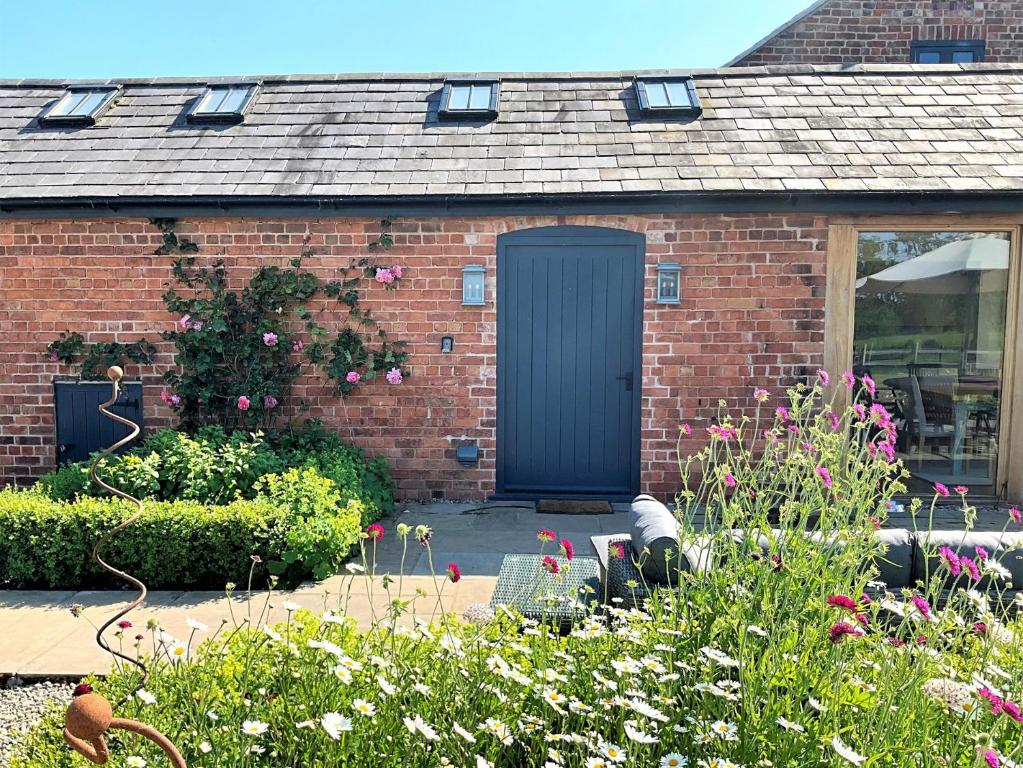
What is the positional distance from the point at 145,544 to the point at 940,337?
6713mm

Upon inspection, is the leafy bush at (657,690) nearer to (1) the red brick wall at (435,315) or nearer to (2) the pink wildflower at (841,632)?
(2) the pink wildflower at (841,632)

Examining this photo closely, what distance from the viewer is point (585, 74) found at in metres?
8.66

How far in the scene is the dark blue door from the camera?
679 centimetres

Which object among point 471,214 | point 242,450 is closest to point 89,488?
point 242,450

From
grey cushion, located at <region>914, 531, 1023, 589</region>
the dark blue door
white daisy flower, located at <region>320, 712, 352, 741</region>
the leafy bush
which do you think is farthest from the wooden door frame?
white daisy flower, located at <region>320, 712, 352, 741</region>

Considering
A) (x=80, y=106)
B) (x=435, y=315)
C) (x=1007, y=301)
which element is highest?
(x=80, y=106)

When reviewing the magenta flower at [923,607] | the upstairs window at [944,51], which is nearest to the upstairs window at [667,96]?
the upstairs window at [944,51]

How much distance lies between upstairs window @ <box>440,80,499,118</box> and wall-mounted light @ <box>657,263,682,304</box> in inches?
105

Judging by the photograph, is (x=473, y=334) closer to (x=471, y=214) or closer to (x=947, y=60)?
(x=471, y=214)

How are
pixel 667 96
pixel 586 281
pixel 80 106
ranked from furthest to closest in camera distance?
pixel 80 106
pixel 667 96
pixel 586 281

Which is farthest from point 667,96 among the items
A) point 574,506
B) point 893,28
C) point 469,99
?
point 893,28

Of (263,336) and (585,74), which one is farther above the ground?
(585,74)

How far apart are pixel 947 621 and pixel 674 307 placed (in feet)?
15.8

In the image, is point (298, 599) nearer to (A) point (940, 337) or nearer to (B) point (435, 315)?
(B) point (435, 315)
